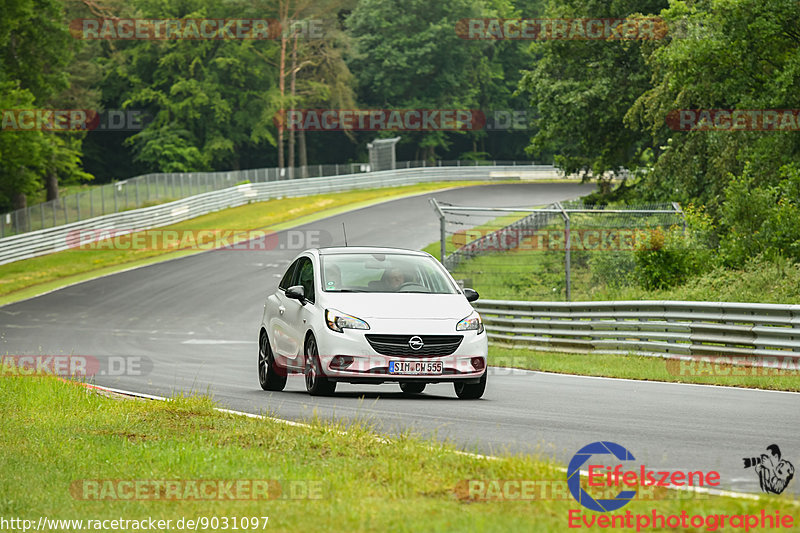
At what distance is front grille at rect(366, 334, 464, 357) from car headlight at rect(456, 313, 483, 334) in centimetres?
27

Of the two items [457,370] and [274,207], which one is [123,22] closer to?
[274,207]

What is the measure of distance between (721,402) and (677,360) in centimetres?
541

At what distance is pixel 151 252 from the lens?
45375 mm

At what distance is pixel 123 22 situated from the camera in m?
73.4

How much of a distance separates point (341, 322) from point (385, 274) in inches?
53.4

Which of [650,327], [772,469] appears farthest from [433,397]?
[650,327]

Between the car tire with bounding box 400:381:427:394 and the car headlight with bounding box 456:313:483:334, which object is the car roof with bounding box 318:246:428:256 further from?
the car tire with bounding box 400:381:427:394

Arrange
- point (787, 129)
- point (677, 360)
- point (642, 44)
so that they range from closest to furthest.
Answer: point (677, 360) < point (787, 129) < point (642, 44)

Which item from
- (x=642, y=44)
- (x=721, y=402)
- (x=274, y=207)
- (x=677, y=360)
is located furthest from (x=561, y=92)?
(x=721, y=402)

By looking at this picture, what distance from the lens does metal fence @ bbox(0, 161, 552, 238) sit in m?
45.6

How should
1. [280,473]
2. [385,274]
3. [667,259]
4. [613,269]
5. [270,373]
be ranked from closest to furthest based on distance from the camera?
[280,473]
[385,274]
[270,373]
[667,259]
[613,269]

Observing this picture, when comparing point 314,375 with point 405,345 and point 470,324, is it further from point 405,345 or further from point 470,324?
point 470,324

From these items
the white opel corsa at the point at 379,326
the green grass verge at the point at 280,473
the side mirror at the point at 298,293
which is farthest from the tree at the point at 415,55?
the green grass verge at the point at 280,473

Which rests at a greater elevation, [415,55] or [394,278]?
[415,55]
